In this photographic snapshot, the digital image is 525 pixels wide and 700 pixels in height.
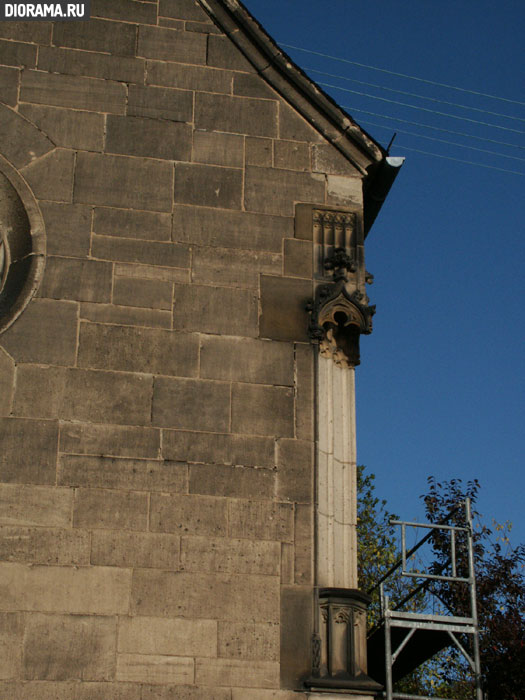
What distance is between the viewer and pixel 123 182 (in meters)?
11.3

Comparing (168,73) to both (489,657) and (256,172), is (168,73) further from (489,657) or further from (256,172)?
(489,657)

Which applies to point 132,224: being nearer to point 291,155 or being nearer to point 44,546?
point 291,155

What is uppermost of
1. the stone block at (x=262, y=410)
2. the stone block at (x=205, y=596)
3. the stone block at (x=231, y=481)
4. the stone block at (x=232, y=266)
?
the stone block at (x=232, y=266)

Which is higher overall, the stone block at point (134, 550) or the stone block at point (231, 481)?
the stone block at point (231, 481)

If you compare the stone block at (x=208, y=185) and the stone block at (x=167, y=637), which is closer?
the stone block at (x=167, y=637)


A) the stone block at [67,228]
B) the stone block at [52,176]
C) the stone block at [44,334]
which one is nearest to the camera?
the stone block at [44,334]

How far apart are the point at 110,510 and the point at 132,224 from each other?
2896 mm

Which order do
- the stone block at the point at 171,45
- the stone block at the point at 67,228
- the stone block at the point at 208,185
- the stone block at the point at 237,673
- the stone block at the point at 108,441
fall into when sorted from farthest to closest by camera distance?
the stone block at the point at 171,45 < the stone block at the point at 208,185 < the stone block at the point at 67,228 < the stone block at the point at 108,441 < the stone block at the point at 237,673

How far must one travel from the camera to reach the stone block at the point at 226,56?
12.0 metres

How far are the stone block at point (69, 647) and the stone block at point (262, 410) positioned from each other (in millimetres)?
2147

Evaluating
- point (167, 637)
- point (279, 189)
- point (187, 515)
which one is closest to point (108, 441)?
point (187, 515)

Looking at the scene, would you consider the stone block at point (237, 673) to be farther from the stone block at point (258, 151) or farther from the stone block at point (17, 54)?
the stone block at point (17, 54)

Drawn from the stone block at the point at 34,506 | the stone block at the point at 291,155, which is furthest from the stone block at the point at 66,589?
the stone block at the point at 291,155

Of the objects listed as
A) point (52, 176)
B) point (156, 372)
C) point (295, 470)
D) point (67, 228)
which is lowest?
point (295, 470)
